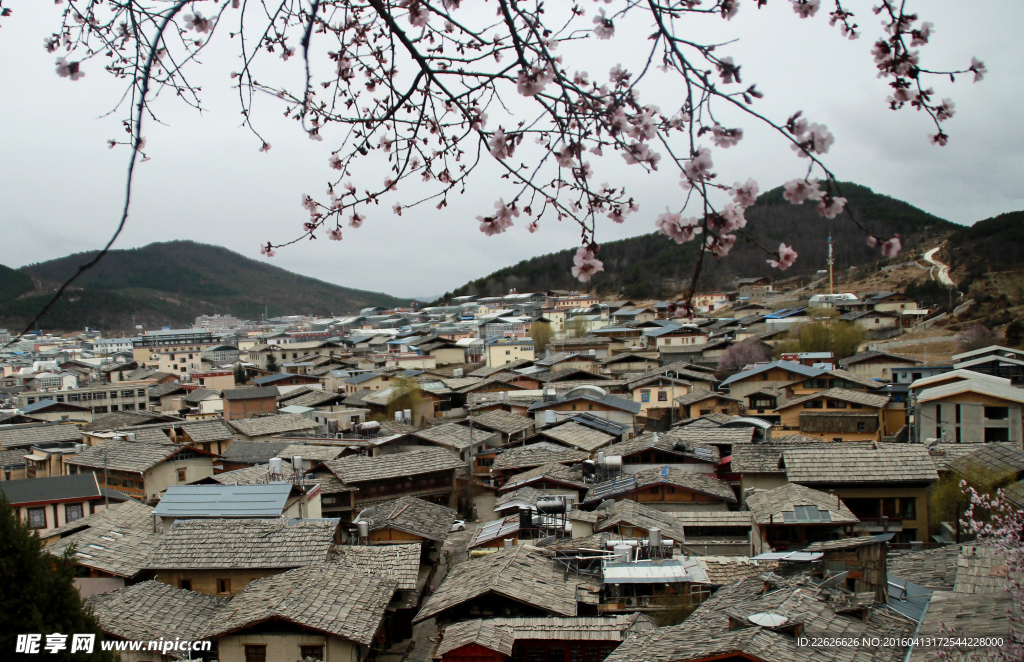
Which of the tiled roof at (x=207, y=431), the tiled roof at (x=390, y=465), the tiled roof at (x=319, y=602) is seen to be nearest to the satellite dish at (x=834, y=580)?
the tiled roof at (x=319, y=602)

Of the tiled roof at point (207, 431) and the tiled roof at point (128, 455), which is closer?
the tiled roof at point (128, 455)

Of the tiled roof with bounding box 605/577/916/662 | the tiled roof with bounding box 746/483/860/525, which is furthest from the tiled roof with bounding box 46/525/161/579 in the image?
the tiled roof with bounding box 746/483/860/525

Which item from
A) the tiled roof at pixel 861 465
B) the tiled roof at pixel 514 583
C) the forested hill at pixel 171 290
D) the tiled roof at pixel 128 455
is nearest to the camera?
the tiled roof at pixel 514 583

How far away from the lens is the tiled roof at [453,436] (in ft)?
58.5

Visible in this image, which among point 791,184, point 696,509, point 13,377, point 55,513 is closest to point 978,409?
point 696,509

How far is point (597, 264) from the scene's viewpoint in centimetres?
244

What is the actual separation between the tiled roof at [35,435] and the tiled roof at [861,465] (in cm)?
1884

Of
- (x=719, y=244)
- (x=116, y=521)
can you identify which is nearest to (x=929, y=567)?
(x=719, y=244)

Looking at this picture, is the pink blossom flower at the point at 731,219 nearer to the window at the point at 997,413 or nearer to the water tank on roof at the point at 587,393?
the window at the point at 997,413

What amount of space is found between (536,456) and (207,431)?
33.1 feet

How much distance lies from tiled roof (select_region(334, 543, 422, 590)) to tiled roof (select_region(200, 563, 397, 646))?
0.46m

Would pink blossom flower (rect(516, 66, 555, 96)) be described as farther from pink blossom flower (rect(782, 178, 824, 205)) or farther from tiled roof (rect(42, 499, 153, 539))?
tiled roof (rect(42, 499, 153, 539))

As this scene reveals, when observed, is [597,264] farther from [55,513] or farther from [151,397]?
[151,397]

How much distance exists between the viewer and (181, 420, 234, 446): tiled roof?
64.2 ft
